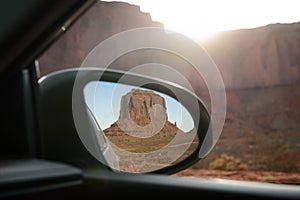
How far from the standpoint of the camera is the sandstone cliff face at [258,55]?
1115 inches

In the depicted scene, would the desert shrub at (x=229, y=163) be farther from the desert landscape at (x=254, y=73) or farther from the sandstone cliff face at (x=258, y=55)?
the sandstone cliff face at (x=258, y=55)

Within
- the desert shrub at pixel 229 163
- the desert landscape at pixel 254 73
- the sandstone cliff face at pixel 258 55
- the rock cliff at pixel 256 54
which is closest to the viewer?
the desert shrub at pixel 229 163

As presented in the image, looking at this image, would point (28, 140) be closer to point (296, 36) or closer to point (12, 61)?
point (12, 61)

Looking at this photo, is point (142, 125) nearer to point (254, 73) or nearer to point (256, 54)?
point (254, 73)

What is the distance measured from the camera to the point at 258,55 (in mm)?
29094

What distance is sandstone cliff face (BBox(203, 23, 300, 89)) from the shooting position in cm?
2833

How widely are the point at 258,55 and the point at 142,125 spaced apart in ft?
94.9

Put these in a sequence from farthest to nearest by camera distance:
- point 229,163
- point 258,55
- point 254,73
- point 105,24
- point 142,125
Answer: point 258,55
point 254,73
point 105,24
point 229,163
point 142,125

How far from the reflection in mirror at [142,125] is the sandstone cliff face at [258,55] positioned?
26.7 meters

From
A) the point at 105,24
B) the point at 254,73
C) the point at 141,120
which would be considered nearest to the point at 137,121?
the point at 141,120

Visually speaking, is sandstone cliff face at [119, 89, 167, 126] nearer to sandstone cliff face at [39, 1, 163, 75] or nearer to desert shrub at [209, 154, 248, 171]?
desert shrub at [209, 154, 248, 171]

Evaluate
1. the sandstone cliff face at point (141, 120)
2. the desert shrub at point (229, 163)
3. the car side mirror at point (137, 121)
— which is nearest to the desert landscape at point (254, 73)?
the desert shrub at point (229, 163)

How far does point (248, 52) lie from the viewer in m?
29.2

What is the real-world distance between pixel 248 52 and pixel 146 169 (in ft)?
94.7
